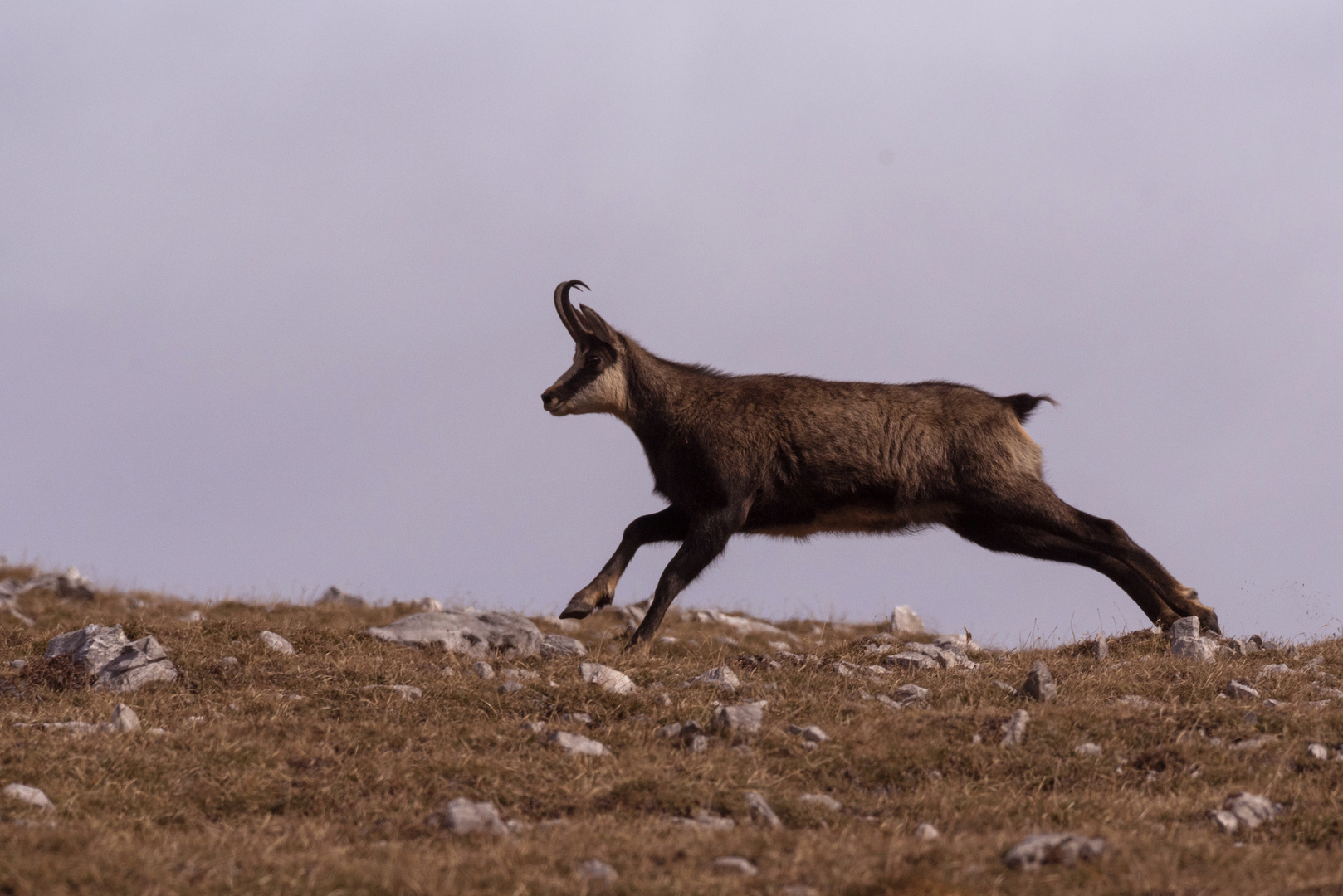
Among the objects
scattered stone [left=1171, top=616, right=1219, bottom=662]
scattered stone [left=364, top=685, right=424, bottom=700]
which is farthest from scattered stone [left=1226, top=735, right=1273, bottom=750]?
scattered stone [left=364, top=685, right=424, bottom=700]

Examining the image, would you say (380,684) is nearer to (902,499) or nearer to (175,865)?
(175,865)

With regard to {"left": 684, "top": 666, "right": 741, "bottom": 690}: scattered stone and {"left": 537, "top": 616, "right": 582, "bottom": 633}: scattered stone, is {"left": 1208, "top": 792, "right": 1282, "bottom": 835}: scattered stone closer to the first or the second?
{"left": 684, "top": 666, "right": 741, "bottom": 690}: scattered stone

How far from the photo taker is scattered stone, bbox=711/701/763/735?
7.33 meters

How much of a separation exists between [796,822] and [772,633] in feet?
42.0

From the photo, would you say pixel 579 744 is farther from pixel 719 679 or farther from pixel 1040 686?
pixel 1040 686

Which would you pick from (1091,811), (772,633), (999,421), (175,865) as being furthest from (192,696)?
(772,633)

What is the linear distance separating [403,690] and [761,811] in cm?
302

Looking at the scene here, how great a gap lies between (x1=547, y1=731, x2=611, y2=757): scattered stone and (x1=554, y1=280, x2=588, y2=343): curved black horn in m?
5.42

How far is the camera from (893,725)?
24.8 ft

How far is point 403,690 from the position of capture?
8102mm

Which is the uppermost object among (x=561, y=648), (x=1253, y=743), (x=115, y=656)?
(x=1253, y=743)

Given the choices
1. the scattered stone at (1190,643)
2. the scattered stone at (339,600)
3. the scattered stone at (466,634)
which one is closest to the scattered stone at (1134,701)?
the scattered stone at (1190,643)

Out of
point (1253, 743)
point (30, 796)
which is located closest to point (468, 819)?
point (30, 796)

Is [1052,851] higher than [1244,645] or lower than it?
lower
